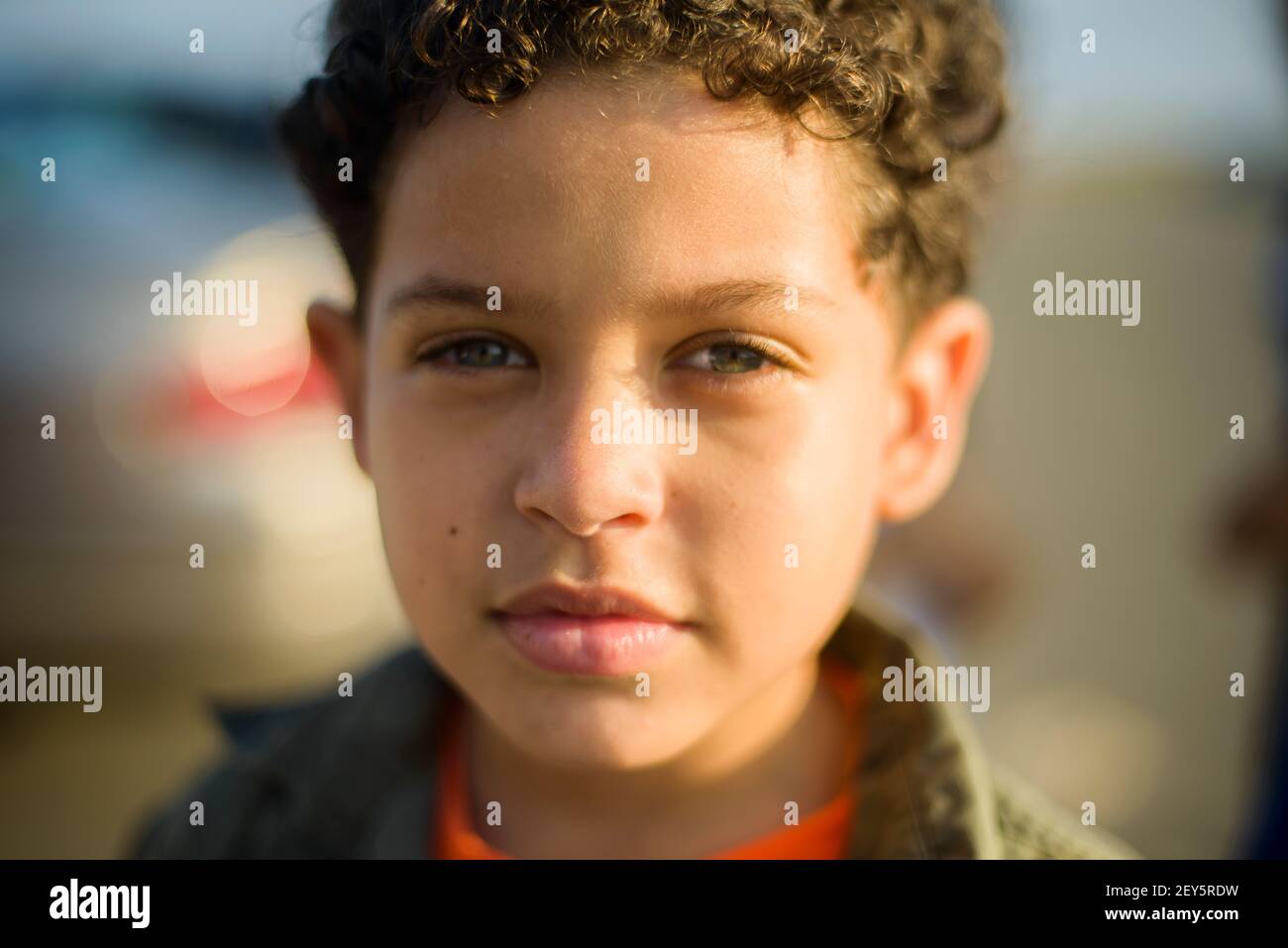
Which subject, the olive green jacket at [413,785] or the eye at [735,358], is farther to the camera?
the olive green jacket at [413,785]

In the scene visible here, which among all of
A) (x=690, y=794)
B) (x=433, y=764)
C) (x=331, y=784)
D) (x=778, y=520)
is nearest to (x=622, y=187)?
(x=778, y=520)

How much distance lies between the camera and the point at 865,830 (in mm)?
1747

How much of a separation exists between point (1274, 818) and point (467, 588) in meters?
2.12

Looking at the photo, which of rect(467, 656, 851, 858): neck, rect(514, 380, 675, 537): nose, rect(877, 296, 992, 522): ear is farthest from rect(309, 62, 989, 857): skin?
rect(467, 656, 851, 858): neck

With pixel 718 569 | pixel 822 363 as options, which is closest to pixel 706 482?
pixel 718 569

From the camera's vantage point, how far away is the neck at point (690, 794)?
183cm

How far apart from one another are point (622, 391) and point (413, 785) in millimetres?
958

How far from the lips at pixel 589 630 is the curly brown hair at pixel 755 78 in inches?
24.9

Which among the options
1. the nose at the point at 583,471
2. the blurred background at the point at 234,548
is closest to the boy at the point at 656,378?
the nose at the point at 583,471

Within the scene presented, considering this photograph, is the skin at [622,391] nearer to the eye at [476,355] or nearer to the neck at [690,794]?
the eye at [476,355]

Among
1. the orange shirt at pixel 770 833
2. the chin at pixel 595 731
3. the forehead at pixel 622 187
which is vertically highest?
the forehead at pixel 622 187

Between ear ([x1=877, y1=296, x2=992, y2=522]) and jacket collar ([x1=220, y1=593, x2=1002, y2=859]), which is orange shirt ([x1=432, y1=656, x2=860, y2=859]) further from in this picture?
ear ([x1=877, y1=296, x2=992, y2=522])
